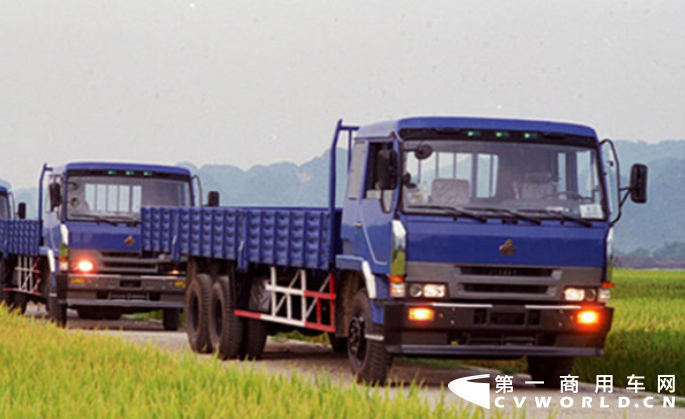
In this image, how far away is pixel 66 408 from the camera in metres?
11.1

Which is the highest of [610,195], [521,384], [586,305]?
[610,195]

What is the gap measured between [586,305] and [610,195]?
1214 mm

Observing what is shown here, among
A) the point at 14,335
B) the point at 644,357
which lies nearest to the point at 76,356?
the point at 14,335

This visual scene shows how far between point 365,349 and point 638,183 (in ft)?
11.3

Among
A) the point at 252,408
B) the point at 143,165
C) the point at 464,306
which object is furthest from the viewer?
the point at 143,165

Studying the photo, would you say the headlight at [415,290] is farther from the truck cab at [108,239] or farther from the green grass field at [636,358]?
the truck cab at [108,239]

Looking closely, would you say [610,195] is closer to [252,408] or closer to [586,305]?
[586,305]

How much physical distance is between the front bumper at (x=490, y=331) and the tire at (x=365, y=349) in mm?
287

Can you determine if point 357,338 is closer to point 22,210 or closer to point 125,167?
point 125,167

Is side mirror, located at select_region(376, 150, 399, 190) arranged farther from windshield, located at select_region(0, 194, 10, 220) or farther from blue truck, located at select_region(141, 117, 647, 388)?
windshield, located at select_region(0, 194, 10, 220)

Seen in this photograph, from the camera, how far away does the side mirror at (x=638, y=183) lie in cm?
1616

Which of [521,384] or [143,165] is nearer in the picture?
[521,384]

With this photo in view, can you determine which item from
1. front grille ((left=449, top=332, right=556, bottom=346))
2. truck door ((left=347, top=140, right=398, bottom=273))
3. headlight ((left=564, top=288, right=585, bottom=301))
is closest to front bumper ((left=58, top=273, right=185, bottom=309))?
truck door ((left=347, top=140, right=398, bottom=273))

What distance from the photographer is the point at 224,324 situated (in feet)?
70.0
